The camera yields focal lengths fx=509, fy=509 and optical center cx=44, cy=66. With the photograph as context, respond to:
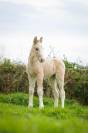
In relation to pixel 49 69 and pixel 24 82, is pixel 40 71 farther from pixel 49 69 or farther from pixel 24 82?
pixel 24 82

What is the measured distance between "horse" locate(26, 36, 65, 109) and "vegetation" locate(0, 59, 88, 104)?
424cm

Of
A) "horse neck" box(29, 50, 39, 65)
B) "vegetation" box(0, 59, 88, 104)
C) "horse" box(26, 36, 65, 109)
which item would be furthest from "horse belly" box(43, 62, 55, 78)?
"vegetation" box(0, 59, 88, 104)

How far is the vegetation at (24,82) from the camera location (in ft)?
73.7

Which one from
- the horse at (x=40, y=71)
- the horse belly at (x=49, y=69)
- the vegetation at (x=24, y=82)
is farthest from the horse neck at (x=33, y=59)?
the vegetation at (x=24, y=82)

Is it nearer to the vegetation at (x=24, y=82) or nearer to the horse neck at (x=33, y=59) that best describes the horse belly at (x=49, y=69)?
the horse neck at (x=33, y=59)

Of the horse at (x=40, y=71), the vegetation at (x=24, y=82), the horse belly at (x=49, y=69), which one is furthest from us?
the vegetation at (x=24, y=82)

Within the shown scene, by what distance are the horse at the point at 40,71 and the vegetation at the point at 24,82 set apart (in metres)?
4.24

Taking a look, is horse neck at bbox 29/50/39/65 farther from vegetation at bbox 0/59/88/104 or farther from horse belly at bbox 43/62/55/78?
vegetation at bbox 0/59/88/104

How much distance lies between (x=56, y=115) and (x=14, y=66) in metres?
11.3

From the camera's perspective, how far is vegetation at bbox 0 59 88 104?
73.7 ft

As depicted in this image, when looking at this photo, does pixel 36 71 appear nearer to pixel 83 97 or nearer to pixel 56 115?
pixel 56 115

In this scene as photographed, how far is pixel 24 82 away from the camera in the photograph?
74.3 feet

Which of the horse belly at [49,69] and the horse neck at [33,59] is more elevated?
the horse neck at [33,59]

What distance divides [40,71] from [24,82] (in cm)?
666
